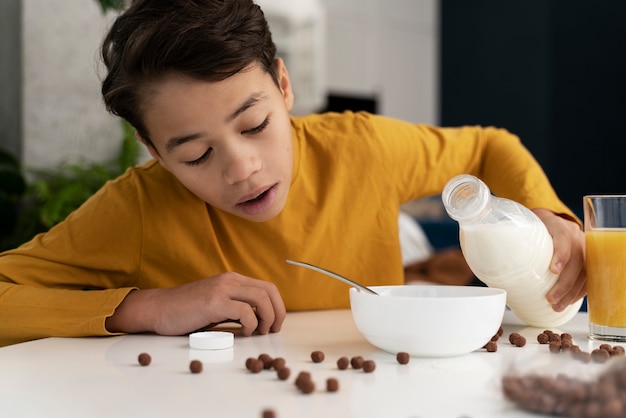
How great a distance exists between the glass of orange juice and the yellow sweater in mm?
266

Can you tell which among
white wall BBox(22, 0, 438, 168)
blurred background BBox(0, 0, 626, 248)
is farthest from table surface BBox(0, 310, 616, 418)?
white wall BBox(22, 0, 438, 168)

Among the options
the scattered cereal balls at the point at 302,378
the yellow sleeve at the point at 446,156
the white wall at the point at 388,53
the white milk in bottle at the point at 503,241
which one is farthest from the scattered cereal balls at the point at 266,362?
the white wall at the point at 388,53

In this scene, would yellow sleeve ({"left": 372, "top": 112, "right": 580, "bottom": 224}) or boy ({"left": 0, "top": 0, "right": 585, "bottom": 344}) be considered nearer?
boy ({"left": 0, "top": 0, "right": 585, "bottom": 344})

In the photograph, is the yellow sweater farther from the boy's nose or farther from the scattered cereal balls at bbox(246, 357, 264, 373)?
the scattered cereal balls at bbox(246, 357, 264, 373)

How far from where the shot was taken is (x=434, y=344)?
0.91m

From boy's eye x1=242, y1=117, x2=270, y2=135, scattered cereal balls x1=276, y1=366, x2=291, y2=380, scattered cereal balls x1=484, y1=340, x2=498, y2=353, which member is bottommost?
scattered cereal balls x1=484, y1=340, x2=498, y2=353

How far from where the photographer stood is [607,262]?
1.09 m


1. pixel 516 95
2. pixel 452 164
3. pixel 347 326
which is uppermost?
pixel 452 164

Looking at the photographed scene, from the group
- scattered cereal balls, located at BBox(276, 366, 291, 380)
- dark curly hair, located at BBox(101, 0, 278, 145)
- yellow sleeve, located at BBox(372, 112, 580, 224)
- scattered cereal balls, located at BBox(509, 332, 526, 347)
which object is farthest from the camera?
yellow sleeve, located at BBox(372, 112, 580, 224)

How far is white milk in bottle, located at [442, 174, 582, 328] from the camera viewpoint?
42.1 inches

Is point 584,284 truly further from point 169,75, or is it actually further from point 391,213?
point 169,75

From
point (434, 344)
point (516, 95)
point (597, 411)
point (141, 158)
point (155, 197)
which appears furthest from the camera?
point (516, 95)

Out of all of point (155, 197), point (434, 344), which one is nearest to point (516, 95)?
point (155, 197)

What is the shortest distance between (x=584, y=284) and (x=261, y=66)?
681mm
